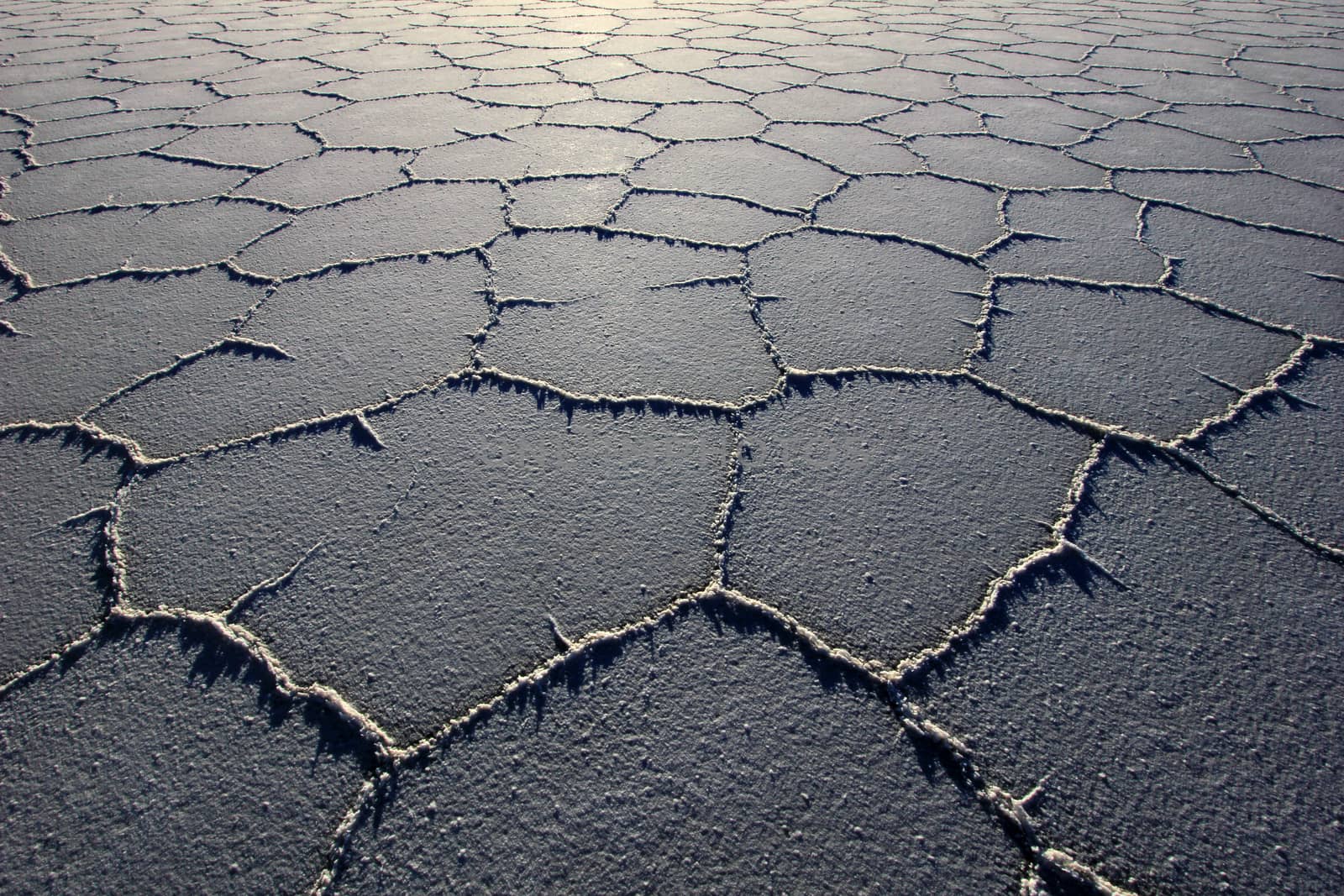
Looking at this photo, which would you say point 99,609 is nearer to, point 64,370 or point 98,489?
point 98,489

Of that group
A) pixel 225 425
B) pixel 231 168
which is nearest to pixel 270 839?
pixel 225 425

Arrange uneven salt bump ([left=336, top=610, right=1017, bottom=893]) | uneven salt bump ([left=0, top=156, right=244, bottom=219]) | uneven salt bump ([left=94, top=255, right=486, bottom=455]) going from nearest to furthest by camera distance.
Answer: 1. uneven salt bump ([left=336, top=610, right=1017, bottom=893])
2. uneven salt bump ([left=94, top=255, right=486, bottom=455])
3. uneven salt bump ([left=0, top=156, right=244, bottom=219])

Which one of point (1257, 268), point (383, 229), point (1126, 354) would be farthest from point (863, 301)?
point (383, 229)

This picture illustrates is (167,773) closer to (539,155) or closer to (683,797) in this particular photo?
(683,797)

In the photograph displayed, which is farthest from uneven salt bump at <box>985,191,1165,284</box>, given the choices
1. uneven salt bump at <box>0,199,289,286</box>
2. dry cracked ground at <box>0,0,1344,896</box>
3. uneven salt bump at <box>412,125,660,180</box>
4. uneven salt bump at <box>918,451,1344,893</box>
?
uneven salt bump at <box>0,199,289,286</box>

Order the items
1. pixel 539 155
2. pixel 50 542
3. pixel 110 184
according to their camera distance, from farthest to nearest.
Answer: pixel 539 155 → pixel 110 184 → pixel 50 542

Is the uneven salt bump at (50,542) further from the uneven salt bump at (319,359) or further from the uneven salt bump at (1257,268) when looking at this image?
the uneven salt bump at (1257,268)

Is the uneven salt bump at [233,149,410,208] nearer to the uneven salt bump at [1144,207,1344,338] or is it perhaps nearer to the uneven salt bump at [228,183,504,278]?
the uneven salt bump at [228,183,504,278]

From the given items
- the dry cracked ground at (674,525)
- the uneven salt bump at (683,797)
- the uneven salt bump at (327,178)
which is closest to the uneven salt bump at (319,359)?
the dry cracked ground at (674,525)
